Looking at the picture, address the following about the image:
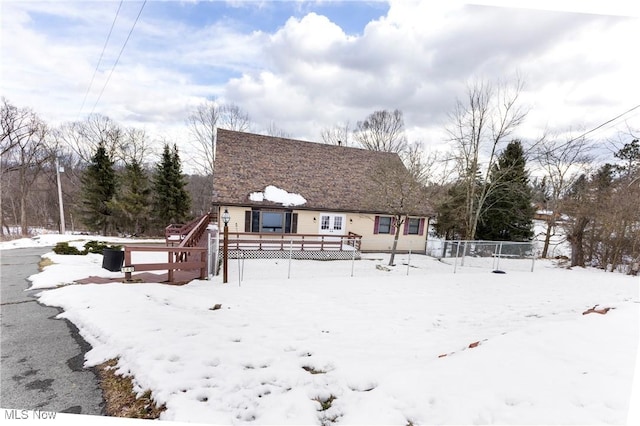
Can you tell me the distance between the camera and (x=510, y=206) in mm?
19953

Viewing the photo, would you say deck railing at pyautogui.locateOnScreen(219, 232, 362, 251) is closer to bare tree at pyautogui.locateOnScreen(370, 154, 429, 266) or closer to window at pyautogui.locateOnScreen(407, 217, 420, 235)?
bare tree at pyautogui.locateOnScreen(370, 154, 429, 266)

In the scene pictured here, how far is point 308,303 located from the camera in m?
6.77

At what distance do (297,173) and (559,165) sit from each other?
20.0 meters

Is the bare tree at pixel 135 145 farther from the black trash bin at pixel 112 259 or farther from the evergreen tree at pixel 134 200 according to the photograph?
the black trash bin at pixel 112 259

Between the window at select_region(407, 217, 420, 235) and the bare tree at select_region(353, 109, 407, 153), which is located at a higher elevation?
the bare tree at select_region(353, 109, 407, 153)

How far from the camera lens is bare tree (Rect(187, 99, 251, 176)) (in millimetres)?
27031

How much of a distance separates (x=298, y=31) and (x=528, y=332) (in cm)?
798

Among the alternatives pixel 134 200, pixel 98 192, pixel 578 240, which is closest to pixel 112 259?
pixel 134 200

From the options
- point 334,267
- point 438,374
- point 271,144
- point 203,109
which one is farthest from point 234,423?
point 203,109

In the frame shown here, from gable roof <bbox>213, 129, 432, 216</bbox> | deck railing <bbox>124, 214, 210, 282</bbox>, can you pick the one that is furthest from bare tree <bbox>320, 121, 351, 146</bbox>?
deck railing <bbox>124, 214, 210, 282</bbox>

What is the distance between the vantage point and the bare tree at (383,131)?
1122 inches

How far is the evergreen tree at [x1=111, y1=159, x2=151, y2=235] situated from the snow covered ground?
54.2 ft

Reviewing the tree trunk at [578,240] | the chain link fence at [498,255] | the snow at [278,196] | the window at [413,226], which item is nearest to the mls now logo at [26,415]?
the snow at [278,196]

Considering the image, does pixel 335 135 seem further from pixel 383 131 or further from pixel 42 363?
pixel 42 363
